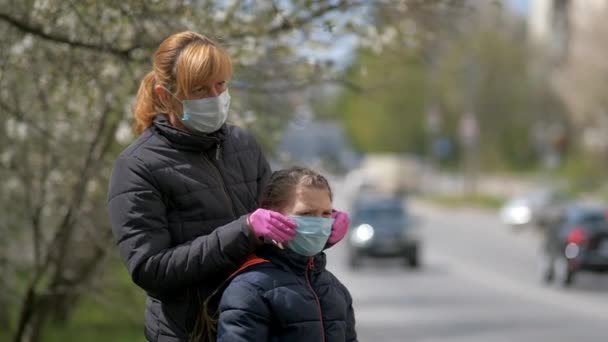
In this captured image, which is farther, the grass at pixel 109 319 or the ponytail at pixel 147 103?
the grass at pixel 109 319

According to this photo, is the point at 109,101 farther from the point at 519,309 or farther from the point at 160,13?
the point at 519,309

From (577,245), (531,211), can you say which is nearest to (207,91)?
(577,245)

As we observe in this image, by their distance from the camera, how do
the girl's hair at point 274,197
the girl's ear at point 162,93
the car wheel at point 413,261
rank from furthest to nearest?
1. the car wheel at point 413,261
2. the girl's ear at point 162,93
3. the girl's hair at point 274,197

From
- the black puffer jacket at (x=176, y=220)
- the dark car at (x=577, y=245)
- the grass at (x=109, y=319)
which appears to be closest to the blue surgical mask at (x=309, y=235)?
the black puffer jacket at (x=176, y=220)

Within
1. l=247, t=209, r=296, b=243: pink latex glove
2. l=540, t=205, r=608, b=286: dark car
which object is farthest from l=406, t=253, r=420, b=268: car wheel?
l=247, t=209, r=296, b=243: pink latex glove

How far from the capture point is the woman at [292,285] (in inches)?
140

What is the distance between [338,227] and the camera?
3775 mm

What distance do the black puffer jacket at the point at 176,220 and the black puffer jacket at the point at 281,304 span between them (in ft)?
0.29

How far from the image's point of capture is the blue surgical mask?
363 centimetres

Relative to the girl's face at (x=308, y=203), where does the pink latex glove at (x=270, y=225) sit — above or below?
below

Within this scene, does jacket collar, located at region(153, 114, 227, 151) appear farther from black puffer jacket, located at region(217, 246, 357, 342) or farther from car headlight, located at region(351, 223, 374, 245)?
car headlight, located at region(351, 223, 374, 245)

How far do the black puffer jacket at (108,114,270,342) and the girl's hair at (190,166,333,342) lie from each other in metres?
0.03

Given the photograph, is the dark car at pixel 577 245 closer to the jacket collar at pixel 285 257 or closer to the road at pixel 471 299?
the road at pixel 471 299

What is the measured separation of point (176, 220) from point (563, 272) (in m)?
19.6
